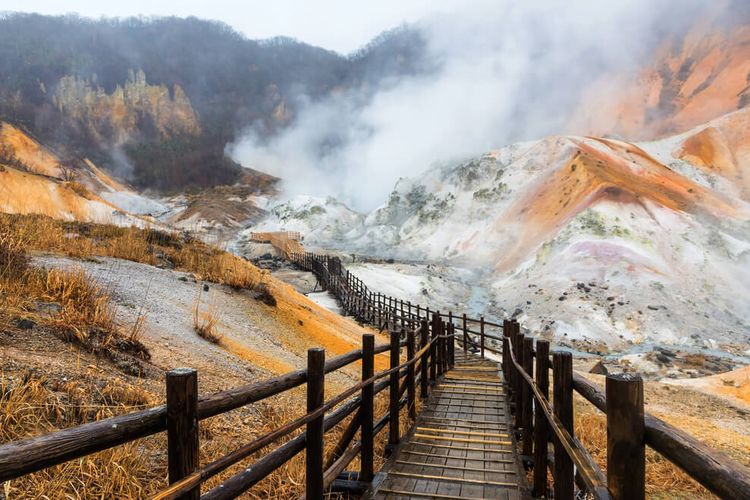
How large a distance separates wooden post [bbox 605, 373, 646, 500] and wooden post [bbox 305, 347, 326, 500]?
5.53 ft

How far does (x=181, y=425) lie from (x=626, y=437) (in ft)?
5.48

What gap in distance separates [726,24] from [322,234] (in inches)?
2150

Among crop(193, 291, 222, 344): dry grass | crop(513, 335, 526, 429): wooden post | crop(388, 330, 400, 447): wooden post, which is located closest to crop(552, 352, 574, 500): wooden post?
crop(388, 330, 400, 447): wooden post

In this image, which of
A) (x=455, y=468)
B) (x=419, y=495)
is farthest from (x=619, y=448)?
(x=455, y=468)

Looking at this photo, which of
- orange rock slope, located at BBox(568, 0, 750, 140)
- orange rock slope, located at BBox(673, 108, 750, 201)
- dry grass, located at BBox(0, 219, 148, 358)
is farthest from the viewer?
orange rock slope, located at BBox(568, 0, 750, 140)

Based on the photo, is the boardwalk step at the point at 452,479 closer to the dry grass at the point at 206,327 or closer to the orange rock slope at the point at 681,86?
the dry grass at the point at 206,327

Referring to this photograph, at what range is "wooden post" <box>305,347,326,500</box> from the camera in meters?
2.95

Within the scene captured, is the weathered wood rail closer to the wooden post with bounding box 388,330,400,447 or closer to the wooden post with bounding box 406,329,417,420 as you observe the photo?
the wooden post with bounding box 388,330,400,447

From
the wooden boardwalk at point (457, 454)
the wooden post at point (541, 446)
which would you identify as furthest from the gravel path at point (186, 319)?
the wooden post at point (541, 446)

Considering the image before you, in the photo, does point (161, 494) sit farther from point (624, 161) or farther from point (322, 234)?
point (322, 234)

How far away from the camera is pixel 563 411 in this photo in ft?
9.39

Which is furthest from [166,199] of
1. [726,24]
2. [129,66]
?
[726,24]

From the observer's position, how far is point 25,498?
264 centimetres

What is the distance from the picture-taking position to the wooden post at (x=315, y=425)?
295cm
